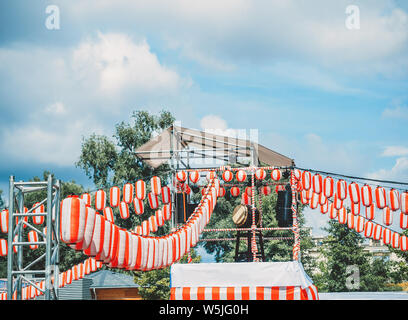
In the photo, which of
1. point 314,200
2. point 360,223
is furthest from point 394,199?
point 314,200

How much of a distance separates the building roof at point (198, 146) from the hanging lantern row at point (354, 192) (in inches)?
28.9

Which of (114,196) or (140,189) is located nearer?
(114,196)

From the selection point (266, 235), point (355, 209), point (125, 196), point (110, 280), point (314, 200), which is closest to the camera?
point (125, 196)

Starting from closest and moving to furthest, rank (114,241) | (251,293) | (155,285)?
(114,241) < (251,293) < (155,285)

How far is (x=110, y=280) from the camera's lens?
28125 millimetres

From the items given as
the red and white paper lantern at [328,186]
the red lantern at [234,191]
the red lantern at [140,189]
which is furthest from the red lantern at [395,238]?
the red lantern at [140,189]

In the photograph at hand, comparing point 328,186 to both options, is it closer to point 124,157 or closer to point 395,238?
point 395,238

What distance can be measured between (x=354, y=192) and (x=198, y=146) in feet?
16.8

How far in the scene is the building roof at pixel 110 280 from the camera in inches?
1089

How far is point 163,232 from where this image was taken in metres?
29.9
